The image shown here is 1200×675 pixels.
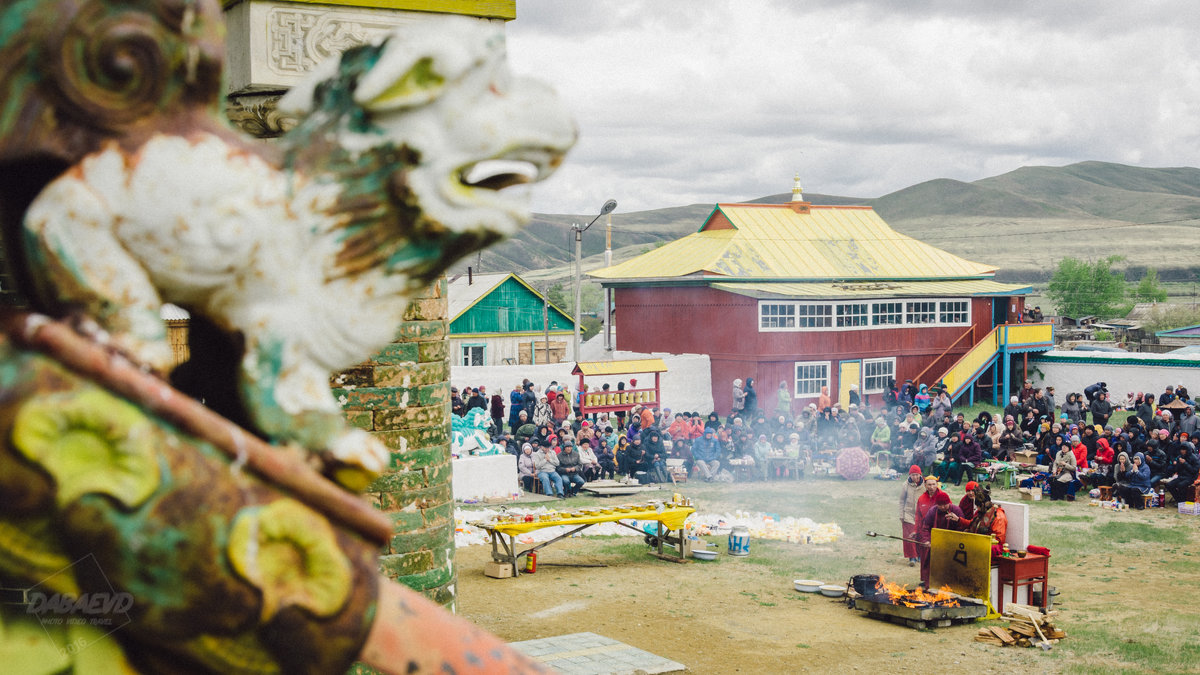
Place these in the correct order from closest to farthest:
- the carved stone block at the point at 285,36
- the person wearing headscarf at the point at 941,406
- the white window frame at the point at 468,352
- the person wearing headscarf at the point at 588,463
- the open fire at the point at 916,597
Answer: the carved stone block at the point at 285,36 < the open fire at the point at 916,597 < the person wearing headscarf at the point at 588,463 < the person wearing headscarf at the point at 941,406 < the white window frame at the point at 468,352

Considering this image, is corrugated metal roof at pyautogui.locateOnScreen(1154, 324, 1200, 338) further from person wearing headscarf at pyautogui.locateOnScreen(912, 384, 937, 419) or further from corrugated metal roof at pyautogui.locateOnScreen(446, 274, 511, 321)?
corrugated metal roof at pyautogui.locateOnScreen(446, 274, 511, 321)

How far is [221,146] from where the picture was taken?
1469 mm

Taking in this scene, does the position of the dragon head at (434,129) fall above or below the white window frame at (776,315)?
below

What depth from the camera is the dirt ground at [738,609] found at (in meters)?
11.6

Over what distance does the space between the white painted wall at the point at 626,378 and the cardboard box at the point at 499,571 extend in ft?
45.0

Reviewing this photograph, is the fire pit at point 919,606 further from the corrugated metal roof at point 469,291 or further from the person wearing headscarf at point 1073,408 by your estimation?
the corrugated metal roof at point 469,291

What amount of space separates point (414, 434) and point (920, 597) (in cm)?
941

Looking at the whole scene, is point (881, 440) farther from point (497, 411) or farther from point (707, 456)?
point (497, 411)

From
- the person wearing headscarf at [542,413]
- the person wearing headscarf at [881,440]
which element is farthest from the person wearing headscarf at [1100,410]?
the person wearing headscarf at [542,413]

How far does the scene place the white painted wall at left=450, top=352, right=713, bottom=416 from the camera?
29.5m

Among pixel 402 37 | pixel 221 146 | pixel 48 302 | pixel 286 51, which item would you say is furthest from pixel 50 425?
pixel 286 51

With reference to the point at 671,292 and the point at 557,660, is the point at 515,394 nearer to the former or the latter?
the point at 671,292

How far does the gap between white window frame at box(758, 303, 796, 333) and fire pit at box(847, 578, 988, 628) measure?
19.4 metres

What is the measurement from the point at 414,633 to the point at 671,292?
112 ft
